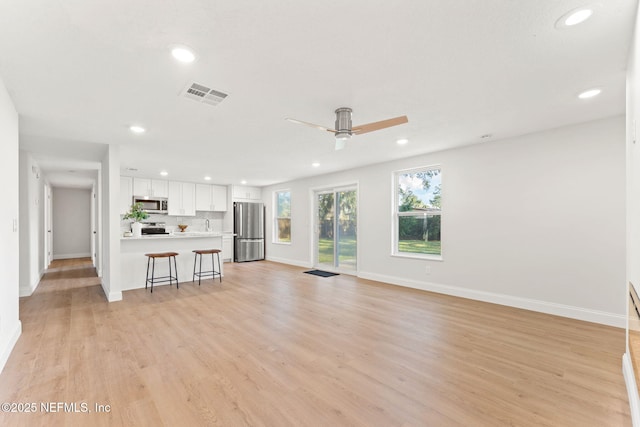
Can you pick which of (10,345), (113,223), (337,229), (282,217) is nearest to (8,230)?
(10,345)

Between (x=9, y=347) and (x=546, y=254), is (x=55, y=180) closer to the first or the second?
(x=9, y=347)

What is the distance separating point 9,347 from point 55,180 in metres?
6.86

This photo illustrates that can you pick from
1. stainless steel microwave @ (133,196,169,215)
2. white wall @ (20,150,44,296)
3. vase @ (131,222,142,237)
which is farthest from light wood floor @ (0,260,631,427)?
stainless steel microwave @ (133,196,169,215)

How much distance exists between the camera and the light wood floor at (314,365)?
181 cm

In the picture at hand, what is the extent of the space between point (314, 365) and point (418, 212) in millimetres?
3590

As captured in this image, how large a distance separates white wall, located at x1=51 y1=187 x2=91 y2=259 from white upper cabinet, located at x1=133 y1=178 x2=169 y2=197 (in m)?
3.79

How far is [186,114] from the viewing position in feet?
10.3

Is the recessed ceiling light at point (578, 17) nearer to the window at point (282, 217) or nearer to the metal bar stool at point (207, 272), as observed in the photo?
the metal bar stool at point (207, 272)

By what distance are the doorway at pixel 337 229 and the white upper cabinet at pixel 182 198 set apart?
3.57 m

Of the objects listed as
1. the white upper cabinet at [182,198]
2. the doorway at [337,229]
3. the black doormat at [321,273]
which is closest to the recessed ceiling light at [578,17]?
the doorway at [337,229]

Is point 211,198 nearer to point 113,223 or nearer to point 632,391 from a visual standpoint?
point 113,223

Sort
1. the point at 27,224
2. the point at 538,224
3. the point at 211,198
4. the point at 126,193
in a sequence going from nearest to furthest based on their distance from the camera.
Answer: the point at 538,224 → the point at 27,224 → the point at 126,193 → the point at 211,198

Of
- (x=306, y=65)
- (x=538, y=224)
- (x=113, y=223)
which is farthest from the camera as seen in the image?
(x=113, y=223)

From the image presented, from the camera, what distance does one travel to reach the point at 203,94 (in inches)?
104
